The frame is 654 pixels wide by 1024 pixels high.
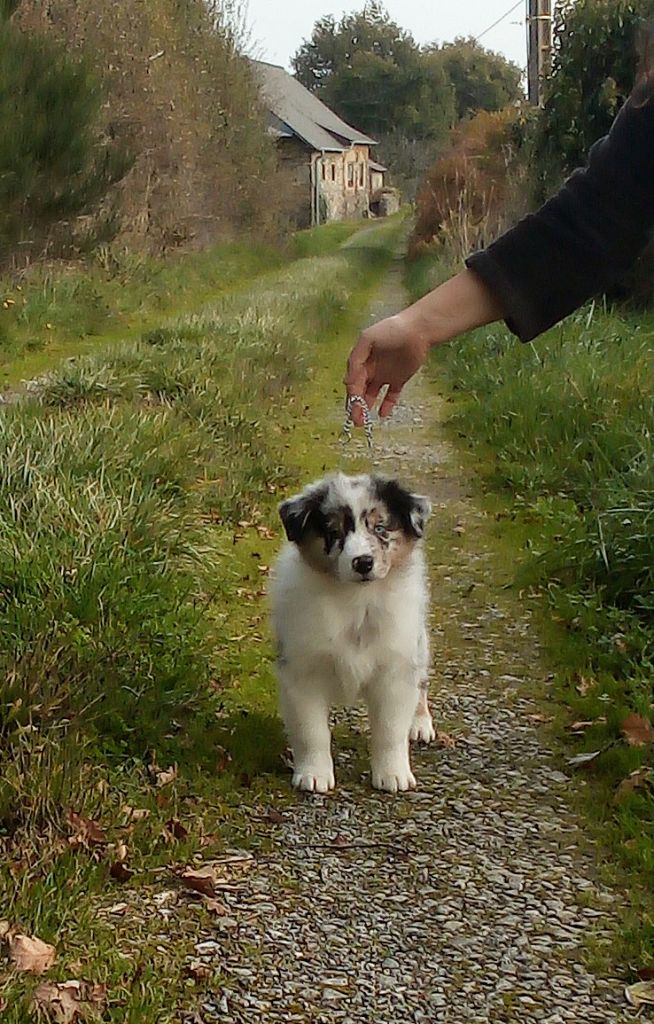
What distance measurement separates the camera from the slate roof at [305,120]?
53.2 m

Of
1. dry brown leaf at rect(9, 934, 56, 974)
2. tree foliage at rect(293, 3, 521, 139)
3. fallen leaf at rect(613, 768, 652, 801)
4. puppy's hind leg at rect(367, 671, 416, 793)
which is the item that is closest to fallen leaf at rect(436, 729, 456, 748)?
puppy's hind leg at rect(367, 671, 416, 793)

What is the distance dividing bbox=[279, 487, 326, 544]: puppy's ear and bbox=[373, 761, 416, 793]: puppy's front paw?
817 millimetres

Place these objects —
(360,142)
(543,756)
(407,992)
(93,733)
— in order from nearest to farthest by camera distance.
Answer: (407,992) → (93,733) → (543,756) → (360,142)

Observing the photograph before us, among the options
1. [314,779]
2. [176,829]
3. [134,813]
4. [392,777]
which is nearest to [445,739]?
[392,777]

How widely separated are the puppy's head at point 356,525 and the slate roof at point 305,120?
46881mm

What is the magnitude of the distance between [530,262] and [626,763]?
179 cm

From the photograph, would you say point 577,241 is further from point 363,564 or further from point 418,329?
point 363,564

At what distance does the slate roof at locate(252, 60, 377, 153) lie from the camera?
5319 cm

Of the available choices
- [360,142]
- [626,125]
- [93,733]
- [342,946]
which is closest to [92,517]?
[93,733]

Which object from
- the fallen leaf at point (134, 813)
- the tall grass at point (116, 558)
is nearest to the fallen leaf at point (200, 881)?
the fallen leaf at point (134, 813)

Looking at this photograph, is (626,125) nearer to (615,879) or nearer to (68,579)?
(615,879)

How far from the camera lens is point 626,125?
305cm

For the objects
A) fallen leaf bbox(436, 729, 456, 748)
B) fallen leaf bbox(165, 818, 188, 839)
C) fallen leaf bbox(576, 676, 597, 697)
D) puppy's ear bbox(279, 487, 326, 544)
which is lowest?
fallen leaf bbox(436, 729, 456, 748)

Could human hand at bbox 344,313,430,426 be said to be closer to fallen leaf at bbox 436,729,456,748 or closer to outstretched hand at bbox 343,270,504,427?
outstretched hand at bbox 343,270,504,427
